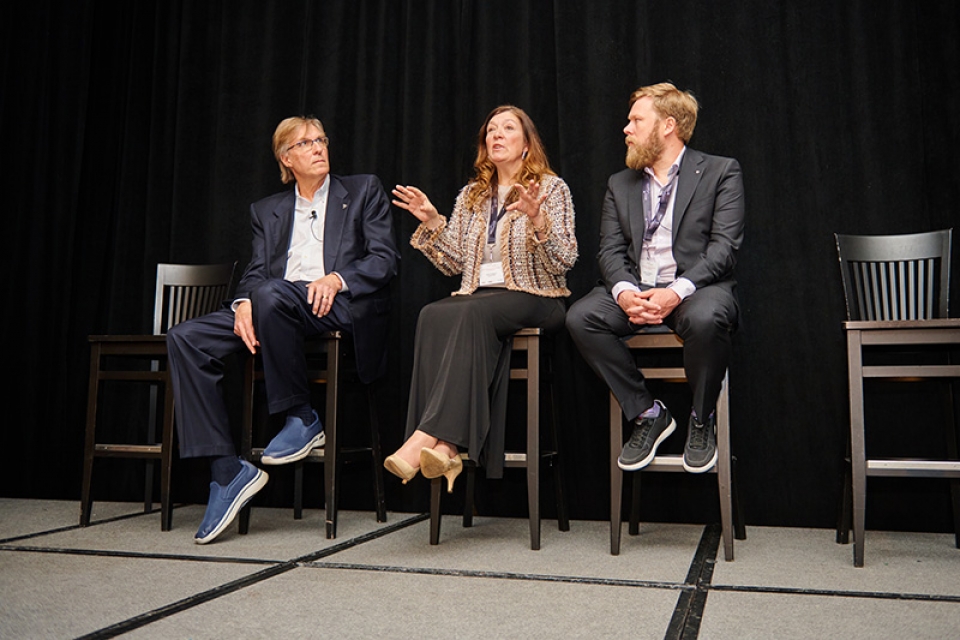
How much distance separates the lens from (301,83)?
11.3 ft

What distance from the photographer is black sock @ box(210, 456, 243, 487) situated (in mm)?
2406

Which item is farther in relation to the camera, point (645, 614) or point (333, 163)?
point (333, 163)

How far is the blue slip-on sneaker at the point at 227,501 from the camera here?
91.3 inches

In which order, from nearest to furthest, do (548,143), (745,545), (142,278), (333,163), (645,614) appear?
(645,614) < (745,545) < (548,143) < (333,163) < (142,278)

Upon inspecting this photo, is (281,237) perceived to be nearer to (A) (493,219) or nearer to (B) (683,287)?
(A) (493,219)

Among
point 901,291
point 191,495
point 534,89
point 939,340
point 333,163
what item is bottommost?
point 191,495

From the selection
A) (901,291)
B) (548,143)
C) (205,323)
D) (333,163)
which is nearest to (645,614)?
(901,291)

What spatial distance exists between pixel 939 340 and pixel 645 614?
109cm

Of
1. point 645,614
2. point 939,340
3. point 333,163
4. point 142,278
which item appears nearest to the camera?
point 645,614

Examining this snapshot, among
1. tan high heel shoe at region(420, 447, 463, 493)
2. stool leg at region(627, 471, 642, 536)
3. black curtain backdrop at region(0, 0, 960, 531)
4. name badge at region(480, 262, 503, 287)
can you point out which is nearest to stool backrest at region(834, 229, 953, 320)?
black curtain backdrop at region(0, 0, 960, 531)

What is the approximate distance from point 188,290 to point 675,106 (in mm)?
1933

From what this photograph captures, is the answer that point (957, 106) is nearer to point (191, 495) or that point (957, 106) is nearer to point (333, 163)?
point (333, 163)

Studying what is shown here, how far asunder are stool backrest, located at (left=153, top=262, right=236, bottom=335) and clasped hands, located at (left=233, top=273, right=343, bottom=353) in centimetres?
54

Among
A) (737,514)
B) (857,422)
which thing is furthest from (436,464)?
(857,422)
